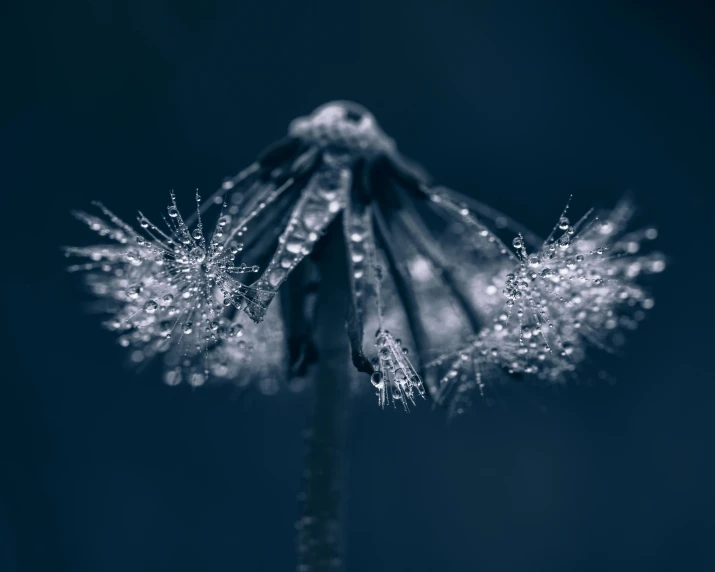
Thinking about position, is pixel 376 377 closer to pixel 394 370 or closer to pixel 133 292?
pixel 394 370

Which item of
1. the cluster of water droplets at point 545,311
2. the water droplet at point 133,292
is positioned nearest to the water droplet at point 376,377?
the cluster of water droplets at point 545,311

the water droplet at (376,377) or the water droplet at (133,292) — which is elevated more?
the water droplet at (133,292)

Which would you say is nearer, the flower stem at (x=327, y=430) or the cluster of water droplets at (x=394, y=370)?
the cluster of water droplets at (x=394, y=370)

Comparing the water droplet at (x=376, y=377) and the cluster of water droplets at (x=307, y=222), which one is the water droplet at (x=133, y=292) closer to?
the cluster of water droplets at (x=307, y=222)

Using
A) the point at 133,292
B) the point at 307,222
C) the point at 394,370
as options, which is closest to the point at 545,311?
the point at 394,370

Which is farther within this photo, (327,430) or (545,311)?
(327,430)

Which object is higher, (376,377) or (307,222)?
(307,222)
